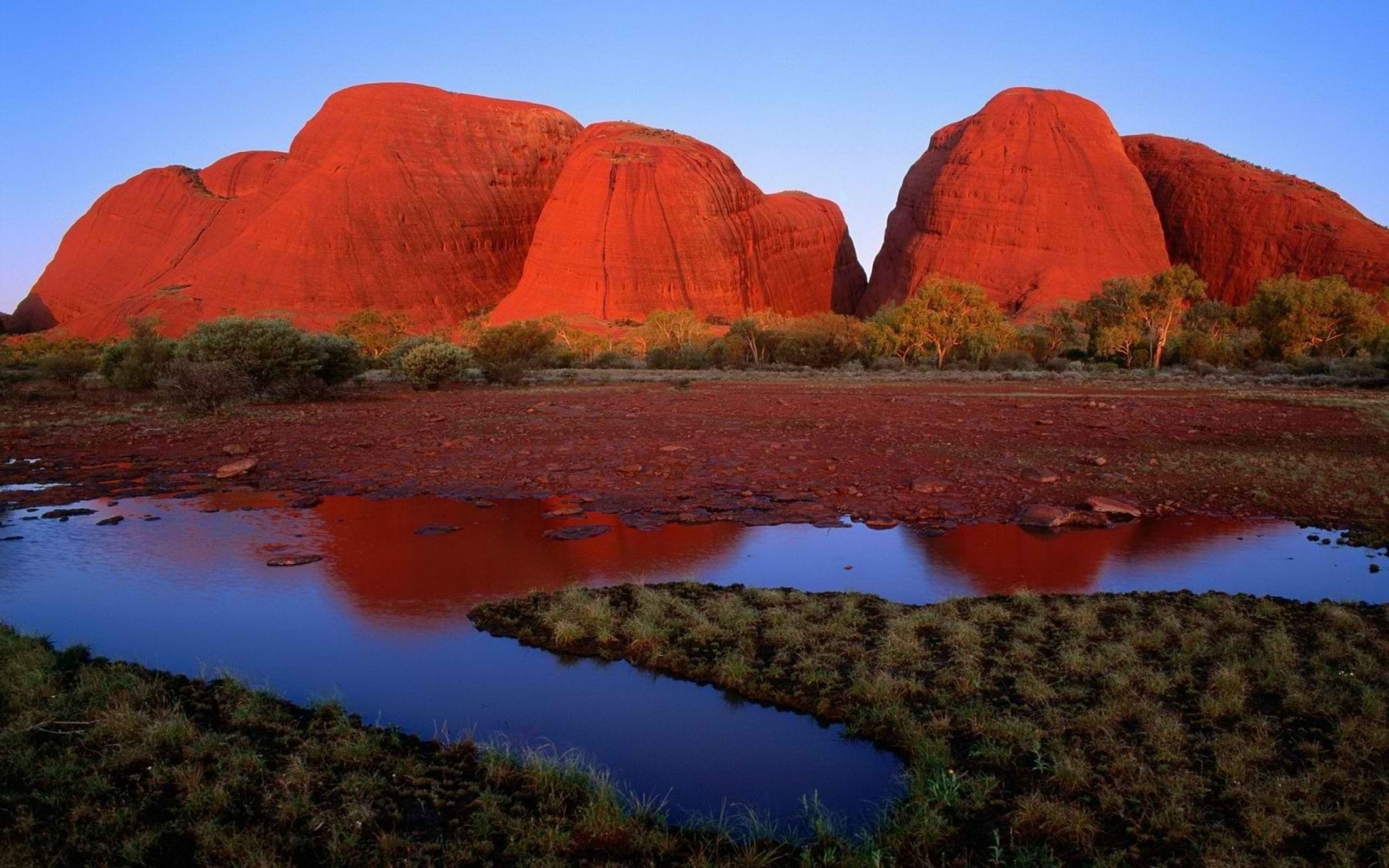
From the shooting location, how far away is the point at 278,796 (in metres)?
4.13

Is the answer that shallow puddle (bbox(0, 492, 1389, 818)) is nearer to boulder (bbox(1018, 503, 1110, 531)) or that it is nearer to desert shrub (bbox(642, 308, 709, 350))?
boulder (bbox(1018, 503, 1110, 531))

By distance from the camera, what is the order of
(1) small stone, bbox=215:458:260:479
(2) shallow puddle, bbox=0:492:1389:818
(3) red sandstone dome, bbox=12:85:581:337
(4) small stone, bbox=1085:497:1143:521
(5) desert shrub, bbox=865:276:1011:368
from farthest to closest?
(3) red sandstone dome, bbox=12:85:581:337, (5) desert shrub, bbox=865:276:1011:368, (1) small stone, bbox=215:458:260:479, (4) small stone, bbox=1085:497:1143:521, (2) shallow puddle, bbox=0:492:1389:818

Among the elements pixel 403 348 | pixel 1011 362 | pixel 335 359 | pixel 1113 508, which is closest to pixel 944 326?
pixel 1011 362

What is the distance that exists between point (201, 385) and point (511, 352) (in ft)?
53.2

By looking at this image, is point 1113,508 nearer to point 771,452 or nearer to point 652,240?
point 771,452

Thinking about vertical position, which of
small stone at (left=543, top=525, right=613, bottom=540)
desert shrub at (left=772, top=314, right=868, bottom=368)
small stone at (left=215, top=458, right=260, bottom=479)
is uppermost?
desert shrub at (left=772, top=314, right=868, bottom=368)

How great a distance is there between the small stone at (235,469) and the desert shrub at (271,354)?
1066cm

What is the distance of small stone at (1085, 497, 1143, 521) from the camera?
1064 centimetres

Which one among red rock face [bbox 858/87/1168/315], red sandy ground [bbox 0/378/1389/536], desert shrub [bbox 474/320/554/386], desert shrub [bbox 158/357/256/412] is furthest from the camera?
red rock face [bbox 858/87/1168/315]

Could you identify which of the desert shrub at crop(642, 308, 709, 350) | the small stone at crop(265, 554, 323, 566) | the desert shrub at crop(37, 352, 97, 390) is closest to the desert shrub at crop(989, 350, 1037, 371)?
the desert shrub at crop(642, 308, 709, 350)

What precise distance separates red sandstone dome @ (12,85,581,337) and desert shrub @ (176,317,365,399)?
38636 mm

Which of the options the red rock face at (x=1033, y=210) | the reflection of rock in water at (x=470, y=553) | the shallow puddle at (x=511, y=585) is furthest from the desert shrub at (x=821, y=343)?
the shallow puddle at (x=511, y=585)

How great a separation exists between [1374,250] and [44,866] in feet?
249

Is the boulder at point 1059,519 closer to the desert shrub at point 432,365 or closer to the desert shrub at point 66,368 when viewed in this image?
the desert shrub at point 432,365
